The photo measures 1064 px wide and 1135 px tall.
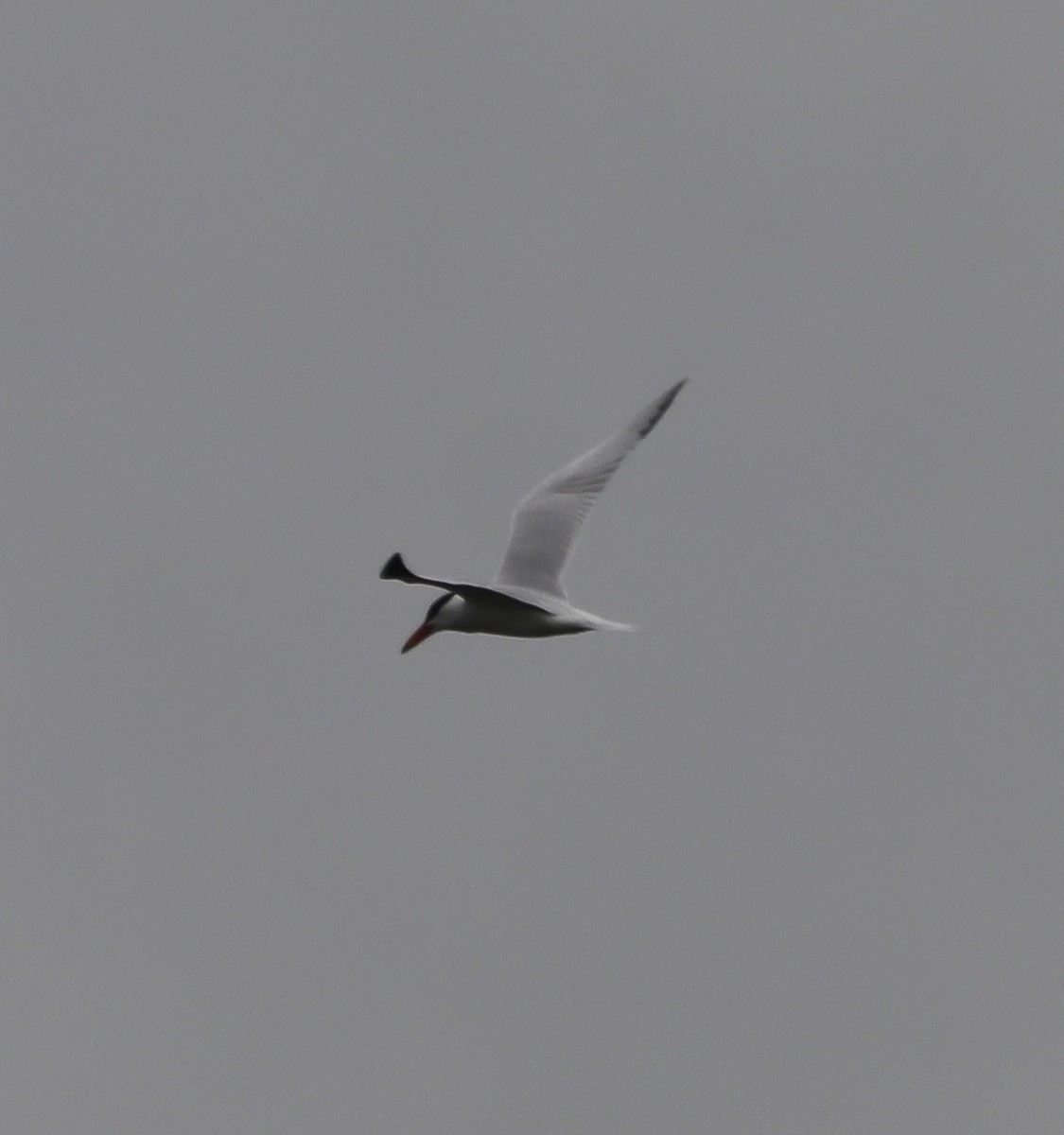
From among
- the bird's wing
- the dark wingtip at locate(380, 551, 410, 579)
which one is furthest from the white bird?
the dark wingtip at locate(380, 551, 410, 579)

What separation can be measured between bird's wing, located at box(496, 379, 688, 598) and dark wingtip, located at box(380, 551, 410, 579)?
16.8 feet

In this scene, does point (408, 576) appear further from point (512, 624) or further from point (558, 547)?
point (558, 547)

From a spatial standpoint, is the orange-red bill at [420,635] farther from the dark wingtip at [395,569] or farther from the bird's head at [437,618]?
the dark wingtip at [395,569]

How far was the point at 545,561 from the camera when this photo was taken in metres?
19.1

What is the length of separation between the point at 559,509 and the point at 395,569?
6084 mm

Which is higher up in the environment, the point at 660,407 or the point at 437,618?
the point at 660,407

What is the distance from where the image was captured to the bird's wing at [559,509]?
19.0 metres

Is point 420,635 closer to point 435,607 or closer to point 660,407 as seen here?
point 435,607

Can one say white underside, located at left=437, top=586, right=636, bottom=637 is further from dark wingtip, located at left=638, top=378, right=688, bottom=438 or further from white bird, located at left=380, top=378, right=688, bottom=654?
dark wingtip, located at left=638, top=378, right=688, bottom=438

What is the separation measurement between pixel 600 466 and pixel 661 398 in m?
0.79

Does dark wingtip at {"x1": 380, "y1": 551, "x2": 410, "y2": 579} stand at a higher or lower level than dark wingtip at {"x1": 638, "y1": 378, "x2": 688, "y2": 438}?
lower

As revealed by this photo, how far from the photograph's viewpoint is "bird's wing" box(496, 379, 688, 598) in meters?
19.0

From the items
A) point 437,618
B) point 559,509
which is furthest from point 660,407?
point 437,618

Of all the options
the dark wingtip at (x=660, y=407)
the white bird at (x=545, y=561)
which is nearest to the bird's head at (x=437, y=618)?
the white bird at (x=545, y=561)
